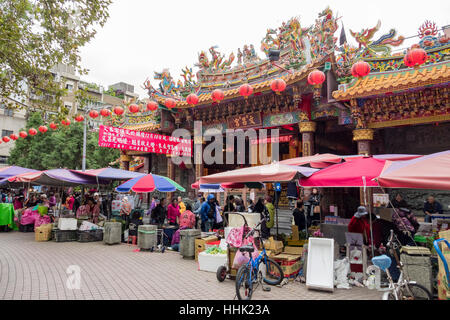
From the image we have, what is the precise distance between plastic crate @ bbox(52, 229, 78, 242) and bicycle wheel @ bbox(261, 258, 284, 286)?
8.32 meters

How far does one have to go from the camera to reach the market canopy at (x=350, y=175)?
560cm

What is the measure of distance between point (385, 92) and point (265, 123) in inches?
225

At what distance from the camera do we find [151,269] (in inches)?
285

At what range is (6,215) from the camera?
533 inches

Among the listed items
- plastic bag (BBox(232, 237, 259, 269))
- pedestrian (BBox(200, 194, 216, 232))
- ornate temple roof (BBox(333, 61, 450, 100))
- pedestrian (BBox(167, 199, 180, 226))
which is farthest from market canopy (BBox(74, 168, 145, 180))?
ornate temple roof (BBox(333, 61, 450, 100))

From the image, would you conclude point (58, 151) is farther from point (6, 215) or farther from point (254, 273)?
point (254, 273)

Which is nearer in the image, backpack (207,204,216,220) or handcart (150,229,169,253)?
handcart (150,229,169,253)

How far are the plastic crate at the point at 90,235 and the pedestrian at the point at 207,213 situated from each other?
13.1 feet

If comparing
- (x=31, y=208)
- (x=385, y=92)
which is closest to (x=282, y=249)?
(x=385, y=92)

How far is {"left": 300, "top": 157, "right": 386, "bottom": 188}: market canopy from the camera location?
5598mm

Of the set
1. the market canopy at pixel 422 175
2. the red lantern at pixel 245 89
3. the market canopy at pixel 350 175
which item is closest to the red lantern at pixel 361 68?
Result: the market canopy at pixel 350 175

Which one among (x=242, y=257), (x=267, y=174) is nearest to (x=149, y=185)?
(x=267, y=174)

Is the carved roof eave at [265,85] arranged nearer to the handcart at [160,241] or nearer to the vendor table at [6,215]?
the handcart at [160,241]

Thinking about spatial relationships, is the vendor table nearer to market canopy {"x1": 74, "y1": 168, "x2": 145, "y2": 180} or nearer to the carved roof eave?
market canopy {"x1": 74, "y1": 168, "x2": 145, "y2": 180}
